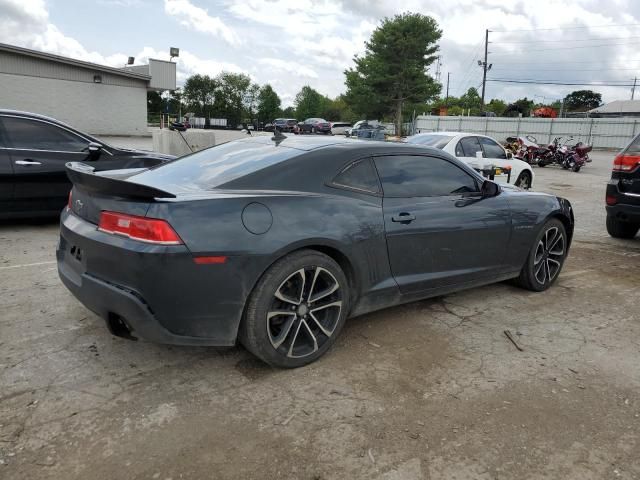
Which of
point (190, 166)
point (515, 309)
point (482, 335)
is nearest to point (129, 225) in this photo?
point (190, 166)

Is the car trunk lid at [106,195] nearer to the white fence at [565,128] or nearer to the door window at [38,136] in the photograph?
the door window at [38,136]

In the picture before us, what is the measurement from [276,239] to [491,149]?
30.2 feet

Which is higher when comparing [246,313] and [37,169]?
[37,169]

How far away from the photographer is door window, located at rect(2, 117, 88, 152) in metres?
6.40

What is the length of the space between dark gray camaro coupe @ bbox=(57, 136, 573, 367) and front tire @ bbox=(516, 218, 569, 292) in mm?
535

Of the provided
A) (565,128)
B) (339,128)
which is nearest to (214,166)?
(339,128)

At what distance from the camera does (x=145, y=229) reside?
2740mm

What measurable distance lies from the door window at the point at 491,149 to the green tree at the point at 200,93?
76.3 meters

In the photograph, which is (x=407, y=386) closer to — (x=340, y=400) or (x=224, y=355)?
(x=340, y=400)

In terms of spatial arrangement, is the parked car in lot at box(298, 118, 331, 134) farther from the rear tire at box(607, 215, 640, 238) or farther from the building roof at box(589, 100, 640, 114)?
the building roof at box(589, 100, 640, 114)

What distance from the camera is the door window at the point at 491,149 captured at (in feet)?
35.8

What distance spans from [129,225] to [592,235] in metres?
7.30

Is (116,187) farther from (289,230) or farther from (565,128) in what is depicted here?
(565,128)

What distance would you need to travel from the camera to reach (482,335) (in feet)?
12.7
